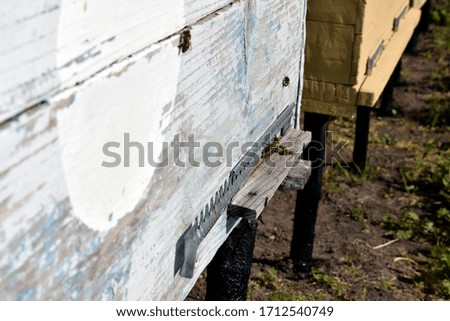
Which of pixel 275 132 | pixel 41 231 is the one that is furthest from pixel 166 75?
pixel 275 132

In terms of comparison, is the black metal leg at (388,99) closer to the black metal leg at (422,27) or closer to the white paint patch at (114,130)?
the black metal leg at (422,27)

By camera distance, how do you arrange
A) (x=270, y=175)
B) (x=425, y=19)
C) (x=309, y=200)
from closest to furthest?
(x=270, y=175) → (x=309, y=200) → (x=425, y=19)

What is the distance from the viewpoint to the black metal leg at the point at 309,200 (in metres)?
3.44

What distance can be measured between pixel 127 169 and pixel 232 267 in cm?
138

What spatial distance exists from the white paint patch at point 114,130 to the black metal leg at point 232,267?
3.83 feet

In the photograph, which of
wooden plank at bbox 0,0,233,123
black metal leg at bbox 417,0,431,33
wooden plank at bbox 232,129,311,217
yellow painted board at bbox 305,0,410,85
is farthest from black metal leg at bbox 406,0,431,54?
wooden plank at bbox 0,0,233,123

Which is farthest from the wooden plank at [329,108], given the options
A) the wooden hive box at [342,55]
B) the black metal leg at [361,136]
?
the black metal leg at [361,136]

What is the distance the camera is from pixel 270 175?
207 cm

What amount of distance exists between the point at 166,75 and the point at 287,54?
1029 mm

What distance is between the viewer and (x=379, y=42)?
3375mm

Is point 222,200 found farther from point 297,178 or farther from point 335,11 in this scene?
point 335,11

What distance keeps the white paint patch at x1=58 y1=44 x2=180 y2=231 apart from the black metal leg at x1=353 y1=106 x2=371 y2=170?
3564 millimetres

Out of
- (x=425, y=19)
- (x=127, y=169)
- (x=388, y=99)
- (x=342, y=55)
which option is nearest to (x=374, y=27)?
(x=342, y=55)

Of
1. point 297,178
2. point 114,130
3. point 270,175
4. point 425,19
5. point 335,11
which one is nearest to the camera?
point 114,130
